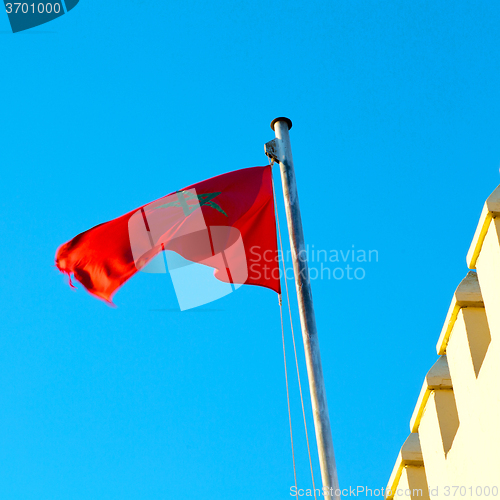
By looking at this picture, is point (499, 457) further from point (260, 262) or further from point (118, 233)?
point (118, 233)

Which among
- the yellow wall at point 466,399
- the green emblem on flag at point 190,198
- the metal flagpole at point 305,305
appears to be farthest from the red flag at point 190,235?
the yellow wall at point 466,399

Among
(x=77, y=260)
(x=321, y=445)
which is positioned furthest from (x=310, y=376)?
(x=77, y=260)

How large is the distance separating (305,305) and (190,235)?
229 centimetres

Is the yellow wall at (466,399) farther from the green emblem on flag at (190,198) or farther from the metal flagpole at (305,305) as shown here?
the green emblem on flag at (190,198)

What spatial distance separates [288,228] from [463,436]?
3.43m

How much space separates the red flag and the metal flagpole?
61 cm

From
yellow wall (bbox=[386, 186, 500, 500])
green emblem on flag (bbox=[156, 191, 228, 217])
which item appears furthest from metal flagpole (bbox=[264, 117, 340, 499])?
green emblem on flag (bbox=[156, 191, 228, 217])

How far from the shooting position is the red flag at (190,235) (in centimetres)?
1064

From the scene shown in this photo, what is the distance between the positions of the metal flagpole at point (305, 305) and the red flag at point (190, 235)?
61 centimetres

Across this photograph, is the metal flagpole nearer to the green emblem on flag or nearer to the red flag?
the red flag

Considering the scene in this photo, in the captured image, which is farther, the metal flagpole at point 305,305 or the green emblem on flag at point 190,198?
the green emblem on flag at point 190,198

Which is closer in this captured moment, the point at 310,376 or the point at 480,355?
the point at 480,355

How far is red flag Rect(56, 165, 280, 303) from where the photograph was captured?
10641 mm

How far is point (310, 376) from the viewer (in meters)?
9.02
